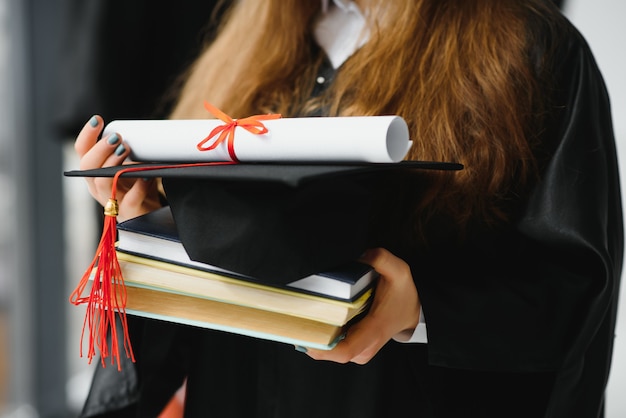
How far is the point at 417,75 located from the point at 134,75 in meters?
1.14

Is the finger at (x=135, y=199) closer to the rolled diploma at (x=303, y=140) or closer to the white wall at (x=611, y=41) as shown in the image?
the rolled diploma at (x=303, y=140)

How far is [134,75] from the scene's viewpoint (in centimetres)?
173

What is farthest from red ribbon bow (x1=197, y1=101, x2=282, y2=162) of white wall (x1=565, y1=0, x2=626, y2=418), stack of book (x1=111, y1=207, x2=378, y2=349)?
white wall (x1=565, y1=0, x2=626, y2=418)

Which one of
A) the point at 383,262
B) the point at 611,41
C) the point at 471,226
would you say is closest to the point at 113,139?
the point at 383,262

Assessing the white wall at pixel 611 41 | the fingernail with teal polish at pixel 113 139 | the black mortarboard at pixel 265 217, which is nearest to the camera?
the black mortarboard at pixel 265 217

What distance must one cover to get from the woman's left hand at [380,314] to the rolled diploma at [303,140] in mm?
126

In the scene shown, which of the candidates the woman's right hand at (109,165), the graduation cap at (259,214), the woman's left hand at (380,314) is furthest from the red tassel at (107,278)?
the woman's left hand at (380,314)

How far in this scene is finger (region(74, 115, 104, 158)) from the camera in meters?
0.75

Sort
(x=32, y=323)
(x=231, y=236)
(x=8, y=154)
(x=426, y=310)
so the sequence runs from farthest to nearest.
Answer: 1. (x=32, y=323)
2. (x=8, y=154)
3. (x=426, y=310)
4. (x=231, y=236)

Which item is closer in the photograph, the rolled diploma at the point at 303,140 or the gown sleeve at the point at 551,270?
the rolled diploma at the point at 303,140

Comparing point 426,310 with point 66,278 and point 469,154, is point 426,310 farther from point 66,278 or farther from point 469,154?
point 66,278

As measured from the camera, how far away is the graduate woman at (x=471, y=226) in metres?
0.74

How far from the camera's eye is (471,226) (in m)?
0.80

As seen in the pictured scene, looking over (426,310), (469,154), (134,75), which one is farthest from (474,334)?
(134,75)
